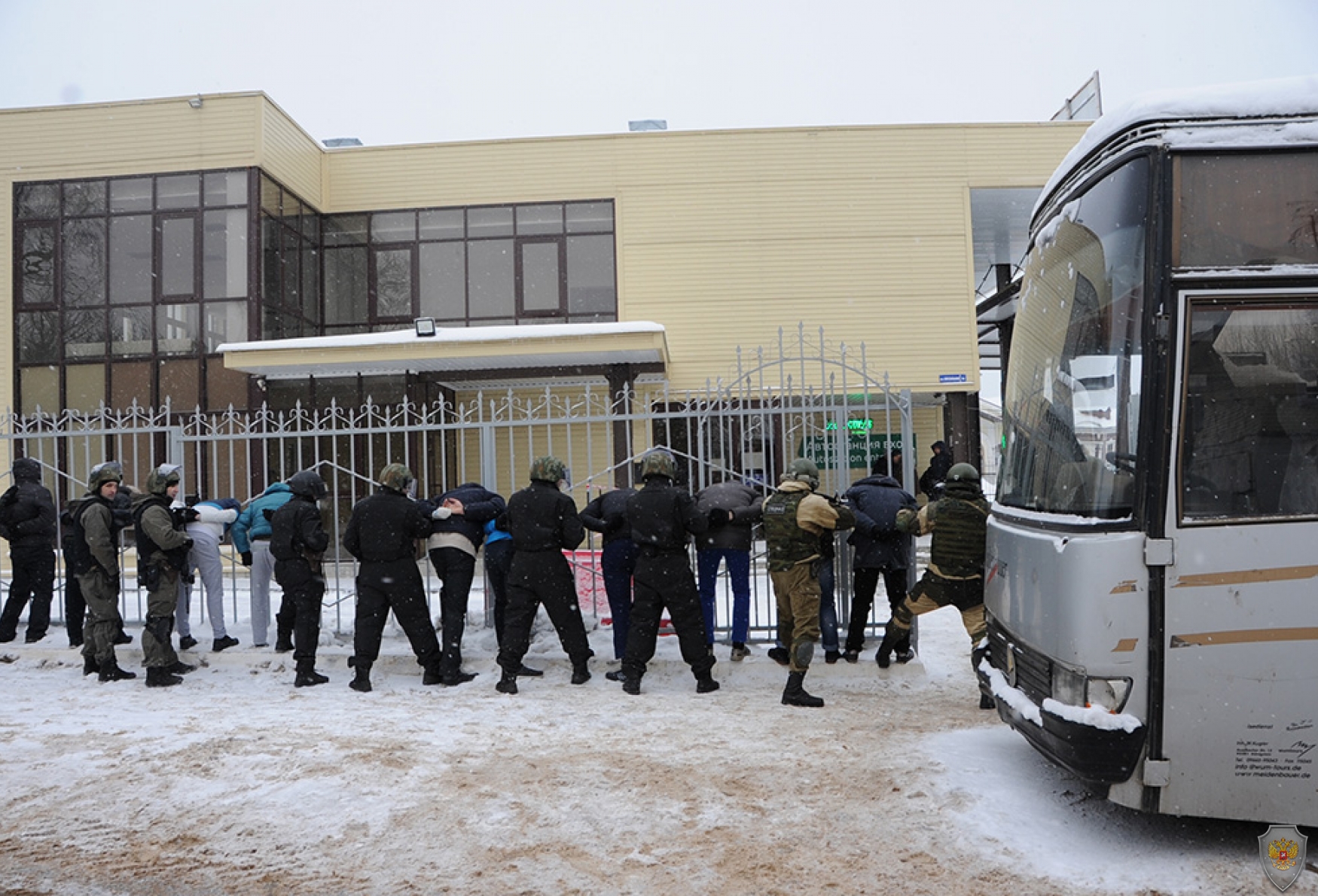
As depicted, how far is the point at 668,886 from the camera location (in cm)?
386

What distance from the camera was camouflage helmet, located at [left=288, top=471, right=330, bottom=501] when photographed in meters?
7.75

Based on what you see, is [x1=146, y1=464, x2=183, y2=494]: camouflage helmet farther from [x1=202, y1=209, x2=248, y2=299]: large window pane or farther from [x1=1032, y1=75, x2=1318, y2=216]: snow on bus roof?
[x1=202, y1=209, x2=248, y2=299]: large window pane

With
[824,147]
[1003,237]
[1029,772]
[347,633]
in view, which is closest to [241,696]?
[347,633]

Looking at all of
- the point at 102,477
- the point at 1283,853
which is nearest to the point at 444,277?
the point at 102,477

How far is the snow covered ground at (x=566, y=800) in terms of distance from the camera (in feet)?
13.0

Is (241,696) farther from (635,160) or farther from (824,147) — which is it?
(824,147)

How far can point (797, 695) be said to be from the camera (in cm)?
672

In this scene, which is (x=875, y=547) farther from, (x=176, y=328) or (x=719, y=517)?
(x=176, y=328)

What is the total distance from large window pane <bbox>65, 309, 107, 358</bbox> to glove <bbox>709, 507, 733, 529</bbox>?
14624mm

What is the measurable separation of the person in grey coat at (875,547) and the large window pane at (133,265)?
1482 cm

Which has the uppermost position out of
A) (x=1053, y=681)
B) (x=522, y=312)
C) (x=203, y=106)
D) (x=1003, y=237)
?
(x=203, y=106)

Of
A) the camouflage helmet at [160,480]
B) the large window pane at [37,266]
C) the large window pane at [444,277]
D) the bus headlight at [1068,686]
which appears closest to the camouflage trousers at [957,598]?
the bus headlight at [1068,686]

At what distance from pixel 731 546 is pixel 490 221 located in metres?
13.0

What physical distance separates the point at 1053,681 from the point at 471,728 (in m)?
3.63
